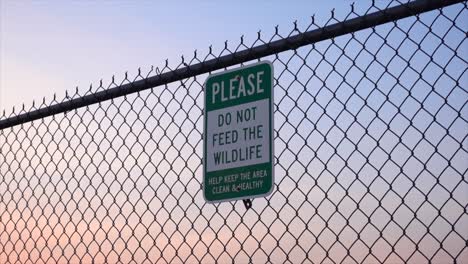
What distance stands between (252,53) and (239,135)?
54cm

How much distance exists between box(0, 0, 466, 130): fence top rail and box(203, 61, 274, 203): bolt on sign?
0.35 feet

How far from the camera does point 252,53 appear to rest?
462 cm

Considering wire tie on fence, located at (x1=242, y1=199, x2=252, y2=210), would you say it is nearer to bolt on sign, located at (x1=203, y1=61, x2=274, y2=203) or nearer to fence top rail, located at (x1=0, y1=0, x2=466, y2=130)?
bolt on sign, located at (x1=203, y1=61, x2=274, y2=203)

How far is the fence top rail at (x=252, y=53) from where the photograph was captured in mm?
4062

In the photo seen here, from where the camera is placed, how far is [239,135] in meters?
4.46

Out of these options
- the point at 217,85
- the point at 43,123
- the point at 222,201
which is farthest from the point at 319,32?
the point at 43,123

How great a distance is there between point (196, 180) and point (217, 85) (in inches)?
24.2

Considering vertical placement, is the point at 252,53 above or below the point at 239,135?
above

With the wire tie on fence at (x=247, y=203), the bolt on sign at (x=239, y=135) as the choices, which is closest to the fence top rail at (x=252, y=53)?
the bolt on sign at (x=239, y=135)

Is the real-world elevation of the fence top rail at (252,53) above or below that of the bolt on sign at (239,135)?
above

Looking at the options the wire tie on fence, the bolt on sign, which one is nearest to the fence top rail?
the bolt on sign

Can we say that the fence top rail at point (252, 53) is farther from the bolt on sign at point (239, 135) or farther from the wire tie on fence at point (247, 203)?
the wire tie on fence at point (247, 203)

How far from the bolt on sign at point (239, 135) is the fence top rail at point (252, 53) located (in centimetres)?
11

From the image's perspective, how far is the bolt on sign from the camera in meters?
4.34
